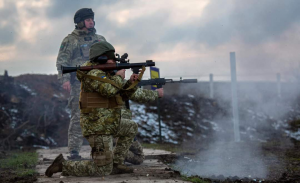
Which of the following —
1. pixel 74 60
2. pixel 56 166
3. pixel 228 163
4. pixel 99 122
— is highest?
pixel 74 60

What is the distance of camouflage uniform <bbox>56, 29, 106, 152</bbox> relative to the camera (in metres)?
5.85

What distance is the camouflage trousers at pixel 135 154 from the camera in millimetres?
5199

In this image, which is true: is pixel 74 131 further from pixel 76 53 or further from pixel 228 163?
pixel 228 163

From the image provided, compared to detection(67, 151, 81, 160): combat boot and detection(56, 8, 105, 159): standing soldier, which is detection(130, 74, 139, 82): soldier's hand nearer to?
detection(56, 8, 105, 159): standing soldier

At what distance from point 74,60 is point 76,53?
130 millimetres

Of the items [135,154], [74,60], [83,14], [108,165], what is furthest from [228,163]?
[83,14]

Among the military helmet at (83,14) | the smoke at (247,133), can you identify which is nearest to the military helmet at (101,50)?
the smoke at (247,133)

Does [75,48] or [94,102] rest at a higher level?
[75,48]

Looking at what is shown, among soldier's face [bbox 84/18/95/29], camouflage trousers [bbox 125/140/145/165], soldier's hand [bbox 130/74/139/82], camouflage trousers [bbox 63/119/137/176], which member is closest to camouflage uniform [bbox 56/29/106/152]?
soldier's face [bbox 84/18/95/29]

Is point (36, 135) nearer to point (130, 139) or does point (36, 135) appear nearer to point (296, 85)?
point (130, 139)

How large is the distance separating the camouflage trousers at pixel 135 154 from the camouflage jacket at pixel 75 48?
1.89m

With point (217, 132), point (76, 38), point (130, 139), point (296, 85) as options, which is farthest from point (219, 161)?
point (296, 85)

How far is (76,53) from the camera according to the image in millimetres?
6148

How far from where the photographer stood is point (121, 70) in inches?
172
